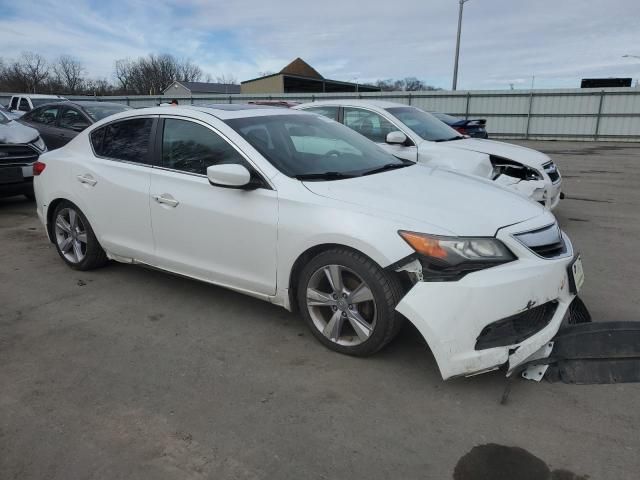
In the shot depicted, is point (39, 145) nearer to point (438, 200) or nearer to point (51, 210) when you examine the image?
point (51, 210)

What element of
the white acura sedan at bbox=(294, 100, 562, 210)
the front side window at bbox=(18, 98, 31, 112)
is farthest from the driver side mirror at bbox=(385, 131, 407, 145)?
the front side window at bbox=(18, 98, 31, 112)

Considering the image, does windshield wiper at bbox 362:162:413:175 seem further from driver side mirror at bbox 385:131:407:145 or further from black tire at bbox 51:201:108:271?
black tire at bbox 51:201:108:271

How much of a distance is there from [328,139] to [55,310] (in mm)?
2589

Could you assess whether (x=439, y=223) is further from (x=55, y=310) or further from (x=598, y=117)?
(x=598, y=117)

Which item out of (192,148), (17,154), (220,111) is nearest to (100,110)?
(17,154)

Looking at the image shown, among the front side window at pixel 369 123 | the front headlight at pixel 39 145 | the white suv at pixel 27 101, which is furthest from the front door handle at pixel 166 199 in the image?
the white suv at pixel 27 101

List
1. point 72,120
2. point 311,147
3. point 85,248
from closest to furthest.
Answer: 1. point 311,147
2. point 85,248
3. point 72,120

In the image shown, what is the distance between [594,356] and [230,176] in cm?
253

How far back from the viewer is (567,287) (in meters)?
3.03

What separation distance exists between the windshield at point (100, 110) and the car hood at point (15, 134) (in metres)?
1.36

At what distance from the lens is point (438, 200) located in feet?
10.4

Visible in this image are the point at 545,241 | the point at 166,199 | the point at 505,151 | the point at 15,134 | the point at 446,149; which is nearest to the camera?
the point at 545,241

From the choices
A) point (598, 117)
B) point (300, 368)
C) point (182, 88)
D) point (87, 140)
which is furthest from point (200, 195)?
point (182, 88)

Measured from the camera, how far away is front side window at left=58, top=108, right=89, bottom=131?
927 cm
